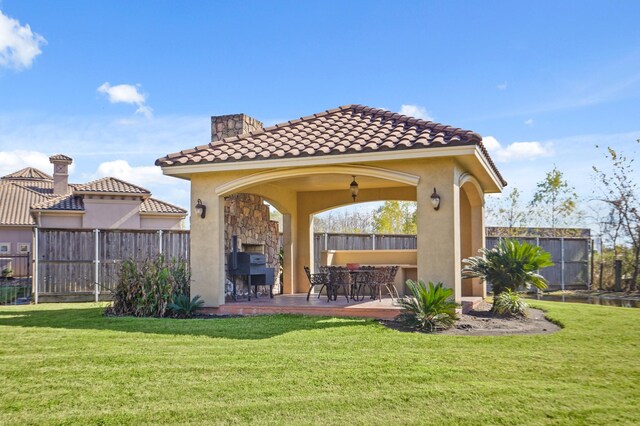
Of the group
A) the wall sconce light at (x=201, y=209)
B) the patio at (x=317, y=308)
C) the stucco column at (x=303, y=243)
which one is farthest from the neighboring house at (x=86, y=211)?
the patio at (x=317, y=308)

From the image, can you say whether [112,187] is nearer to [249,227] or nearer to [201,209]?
[249,227]

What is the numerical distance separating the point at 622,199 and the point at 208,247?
16395 mm

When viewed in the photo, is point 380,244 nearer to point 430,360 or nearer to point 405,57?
point 405,57

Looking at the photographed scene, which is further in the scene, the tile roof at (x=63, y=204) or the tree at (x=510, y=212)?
the tile roof at (x=63, y=204)

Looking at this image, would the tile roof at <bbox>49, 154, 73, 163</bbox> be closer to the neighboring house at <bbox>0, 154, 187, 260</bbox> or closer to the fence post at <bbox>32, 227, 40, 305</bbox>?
the neighboring house at <bbox>0, 154, 187, 260</bbox>

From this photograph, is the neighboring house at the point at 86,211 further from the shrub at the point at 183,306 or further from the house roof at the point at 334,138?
the shrub at the point at 183,306

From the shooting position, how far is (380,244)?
69.9 ft

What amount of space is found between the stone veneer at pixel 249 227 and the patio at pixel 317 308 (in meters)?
1.54

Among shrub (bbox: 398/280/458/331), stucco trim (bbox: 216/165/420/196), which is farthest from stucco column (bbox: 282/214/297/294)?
shrub (bbox: 398/280/458/331)

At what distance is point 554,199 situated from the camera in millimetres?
25438

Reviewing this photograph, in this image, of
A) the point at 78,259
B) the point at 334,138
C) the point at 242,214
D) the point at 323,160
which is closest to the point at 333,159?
the point at 323,160

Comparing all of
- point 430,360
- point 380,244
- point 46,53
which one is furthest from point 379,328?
point 46,53

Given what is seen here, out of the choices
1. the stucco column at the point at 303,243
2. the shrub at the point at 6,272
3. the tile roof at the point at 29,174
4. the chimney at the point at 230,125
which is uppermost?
the tile roof at the point at 29,174

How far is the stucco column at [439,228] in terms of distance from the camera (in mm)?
10555
